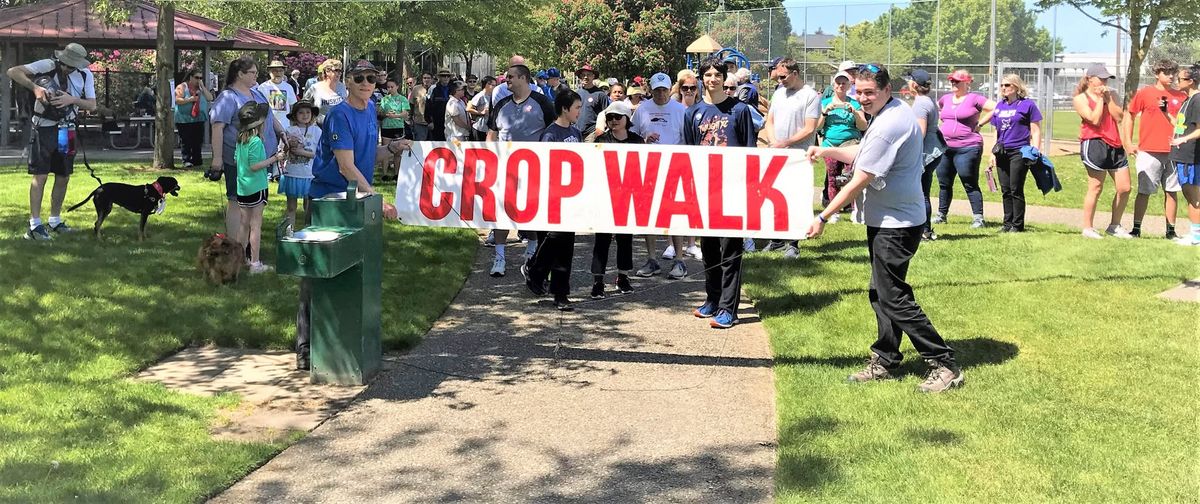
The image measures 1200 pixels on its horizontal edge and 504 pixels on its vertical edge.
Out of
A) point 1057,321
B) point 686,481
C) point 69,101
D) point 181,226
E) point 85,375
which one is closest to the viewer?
point 686,481

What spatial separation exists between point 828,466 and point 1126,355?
2921 mm

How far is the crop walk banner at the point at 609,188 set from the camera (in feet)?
22.4

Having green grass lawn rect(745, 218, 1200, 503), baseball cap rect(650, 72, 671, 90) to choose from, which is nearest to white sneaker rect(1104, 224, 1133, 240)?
green grass lawn rect(745, 218, 1200, 503)

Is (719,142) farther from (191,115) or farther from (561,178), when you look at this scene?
(191,115)

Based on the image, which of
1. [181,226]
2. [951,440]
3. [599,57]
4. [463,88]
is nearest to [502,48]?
[599,57]

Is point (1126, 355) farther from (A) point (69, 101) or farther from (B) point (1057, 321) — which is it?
(A) point (69, 101)

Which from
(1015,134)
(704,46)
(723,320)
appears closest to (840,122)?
(1015,134)

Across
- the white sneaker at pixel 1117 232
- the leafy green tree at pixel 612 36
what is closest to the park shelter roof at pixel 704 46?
the leafy green tree at pixel 612 36

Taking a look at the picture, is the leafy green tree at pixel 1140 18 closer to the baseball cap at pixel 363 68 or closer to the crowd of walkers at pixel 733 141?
the crowd of walkers at pixel 733 141

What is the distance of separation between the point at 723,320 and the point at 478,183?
2069mm

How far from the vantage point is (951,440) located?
5328 mm

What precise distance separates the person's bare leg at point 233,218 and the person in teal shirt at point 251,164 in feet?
0.09

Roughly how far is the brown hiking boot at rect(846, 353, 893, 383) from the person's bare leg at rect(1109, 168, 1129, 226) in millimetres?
→ 6555

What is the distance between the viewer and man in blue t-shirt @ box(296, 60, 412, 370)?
678 centimetres
